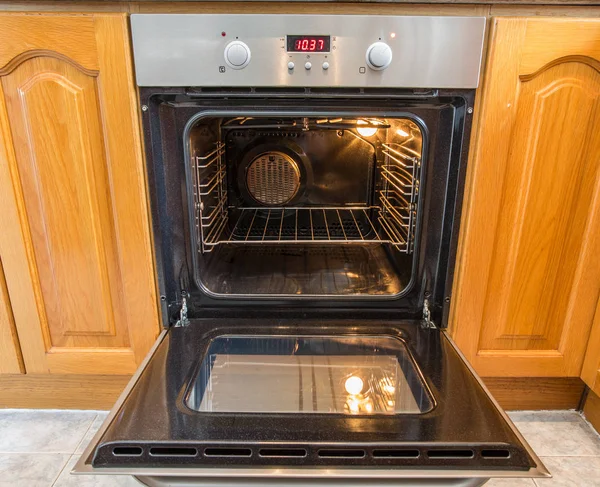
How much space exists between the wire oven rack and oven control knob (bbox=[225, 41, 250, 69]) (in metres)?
0.29

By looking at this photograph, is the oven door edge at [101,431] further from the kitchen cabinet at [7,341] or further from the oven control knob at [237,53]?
the oven control knob at [237,53]

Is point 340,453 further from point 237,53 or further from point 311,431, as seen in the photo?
point 237,53

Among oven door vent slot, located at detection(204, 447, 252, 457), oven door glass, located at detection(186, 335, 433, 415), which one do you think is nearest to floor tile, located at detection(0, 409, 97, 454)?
oven door glass, located at detection(186, 335, 433, 415)

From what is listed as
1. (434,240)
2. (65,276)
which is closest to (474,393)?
(434,240)

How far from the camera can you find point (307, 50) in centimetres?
85

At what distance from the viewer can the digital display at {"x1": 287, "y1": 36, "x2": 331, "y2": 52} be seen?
2.77ft

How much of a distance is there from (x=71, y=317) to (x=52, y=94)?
0.52 meters

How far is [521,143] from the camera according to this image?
94cm

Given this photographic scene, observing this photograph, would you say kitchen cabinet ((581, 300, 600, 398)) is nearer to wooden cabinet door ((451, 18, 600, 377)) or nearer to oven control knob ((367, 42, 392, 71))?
wooden cabinet door ((451, 18, 600, 377))

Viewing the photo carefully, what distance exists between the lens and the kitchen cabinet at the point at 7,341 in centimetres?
108

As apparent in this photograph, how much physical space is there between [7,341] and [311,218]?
0.86m

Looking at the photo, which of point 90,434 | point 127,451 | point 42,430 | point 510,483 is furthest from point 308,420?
point 42,430

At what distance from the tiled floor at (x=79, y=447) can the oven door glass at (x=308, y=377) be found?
1.34 feet

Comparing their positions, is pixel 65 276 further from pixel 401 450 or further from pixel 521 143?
pixel 521 143
